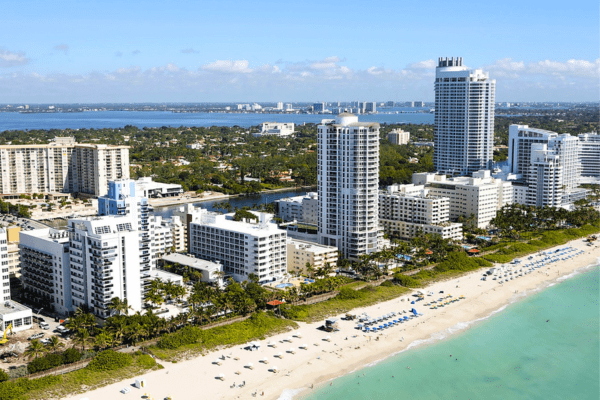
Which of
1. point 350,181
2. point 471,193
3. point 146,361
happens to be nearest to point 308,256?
point 350,181

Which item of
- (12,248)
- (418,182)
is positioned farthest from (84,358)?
(418,182)

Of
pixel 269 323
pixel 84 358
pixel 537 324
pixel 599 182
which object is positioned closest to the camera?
pixel 84 358

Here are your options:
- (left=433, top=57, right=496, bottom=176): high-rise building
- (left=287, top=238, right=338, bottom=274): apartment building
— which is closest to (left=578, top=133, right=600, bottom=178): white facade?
(left=433, top=57, right=496, bottom=176): high-rise building

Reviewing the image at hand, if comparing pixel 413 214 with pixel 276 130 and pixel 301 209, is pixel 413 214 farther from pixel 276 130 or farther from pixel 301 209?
pixel 276 130

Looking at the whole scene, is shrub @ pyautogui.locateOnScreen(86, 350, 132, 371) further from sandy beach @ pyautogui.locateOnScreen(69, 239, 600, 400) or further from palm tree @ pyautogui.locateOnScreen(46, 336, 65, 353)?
palm tree @ pyautogui.locateOnScreen(46, 336, 65, 353)

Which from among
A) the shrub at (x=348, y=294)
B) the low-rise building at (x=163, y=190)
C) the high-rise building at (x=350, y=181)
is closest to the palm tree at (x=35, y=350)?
the shrub at (x=348, y=294)

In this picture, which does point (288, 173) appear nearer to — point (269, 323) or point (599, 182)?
point (599, 182)
